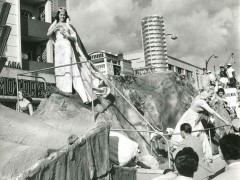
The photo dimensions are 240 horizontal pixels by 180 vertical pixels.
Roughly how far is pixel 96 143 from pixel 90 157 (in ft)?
0.67

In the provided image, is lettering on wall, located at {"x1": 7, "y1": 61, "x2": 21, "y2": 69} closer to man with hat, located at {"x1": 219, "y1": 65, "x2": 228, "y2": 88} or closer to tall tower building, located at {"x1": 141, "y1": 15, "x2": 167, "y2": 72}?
man with hat, located at {"x1": 219, "y1": 65, "x2": 228, "y2": 88}

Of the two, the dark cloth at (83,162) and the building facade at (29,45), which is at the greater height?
the building facade at (29,45)

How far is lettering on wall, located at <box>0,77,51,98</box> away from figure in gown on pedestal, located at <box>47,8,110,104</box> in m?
6.43

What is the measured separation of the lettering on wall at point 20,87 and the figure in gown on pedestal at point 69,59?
6.43 m

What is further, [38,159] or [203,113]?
[203,113]

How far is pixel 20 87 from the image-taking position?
15.3m

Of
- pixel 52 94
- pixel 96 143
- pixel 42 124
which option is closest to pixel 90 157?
pixel 96 143

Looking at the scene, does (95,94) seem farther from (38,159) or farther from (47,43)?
(47,43)

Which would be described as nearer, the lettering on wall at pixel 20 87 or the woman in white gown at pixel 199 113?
the woman in white gown at pixel 199 113

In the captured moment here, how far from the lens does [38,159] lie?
3.50 meters

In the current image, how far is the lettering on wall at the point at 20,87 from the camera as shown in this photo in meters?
15.5

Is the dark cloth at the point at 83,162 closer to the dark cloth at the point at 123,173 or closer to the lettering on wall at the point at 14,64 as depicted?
the dark cloth at the point at 123,173

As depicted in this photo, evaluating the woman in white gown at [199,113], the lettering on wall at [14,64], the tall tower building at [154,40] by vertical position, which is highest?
the tall tower building at [154,40]

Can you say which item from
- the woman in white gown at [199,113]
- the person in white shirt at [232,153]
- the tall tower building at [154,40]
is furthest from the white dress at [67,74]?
the tall tower building at [154,40]
